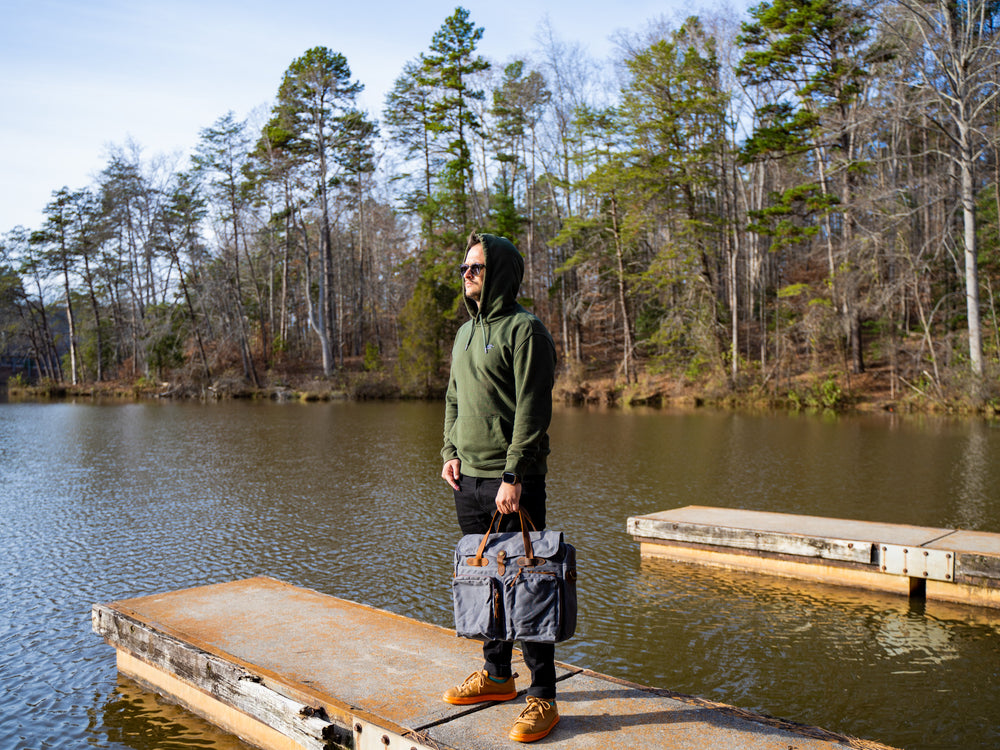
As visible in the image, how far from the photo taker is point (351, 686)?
3.57m

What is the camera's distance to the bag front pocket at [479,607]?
313cm

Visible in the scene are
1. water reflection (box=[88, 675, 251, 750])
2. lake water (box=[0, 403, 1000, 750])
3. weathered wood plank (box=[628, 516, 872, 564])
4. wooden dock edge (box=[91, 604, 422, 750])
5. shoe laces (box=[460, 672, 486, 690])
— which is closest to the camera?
wooden dock edge (box=[91, 604, 422, 750])

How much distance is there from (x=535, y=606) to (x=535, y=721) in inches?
17.4

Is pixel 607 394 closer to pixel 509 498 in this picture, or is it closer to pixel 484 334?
pixel 484 334

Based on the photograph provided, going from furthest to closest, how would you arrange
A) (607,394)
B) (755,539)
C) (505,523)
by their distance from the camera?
(607,394) → (755,539) → (505,523)

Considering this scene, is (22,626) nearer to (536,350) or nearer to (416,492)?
(536,350)

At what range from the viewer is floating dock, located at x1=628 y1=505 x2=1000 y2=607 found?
6027 millimetres

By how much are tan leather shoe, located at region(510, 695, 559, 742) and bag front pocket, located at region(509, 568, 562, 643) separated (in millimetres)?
273

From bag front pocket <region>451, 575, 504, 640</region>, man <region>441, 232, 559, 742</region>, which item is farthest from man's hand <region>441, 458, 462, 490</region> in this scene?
bag front pocket <region>451, 575, 504, 640</region>

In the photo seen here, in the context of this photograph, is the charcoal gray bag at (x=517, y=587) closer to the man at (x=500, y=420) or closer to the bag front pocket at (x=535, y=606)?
the bag front pocket at (x=535, y=606)

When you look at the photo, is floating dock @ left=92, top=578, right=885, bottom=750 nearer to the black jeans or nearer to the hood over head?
the black jeans

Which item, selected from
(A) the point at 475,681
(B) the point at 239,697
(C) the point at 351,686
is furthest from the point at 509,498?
→ (B) the point at 239,697

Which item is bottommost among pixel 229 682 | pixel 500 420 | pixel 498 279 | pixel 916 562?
pixel 916 562

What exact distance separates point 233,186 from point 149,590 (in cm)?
3943
